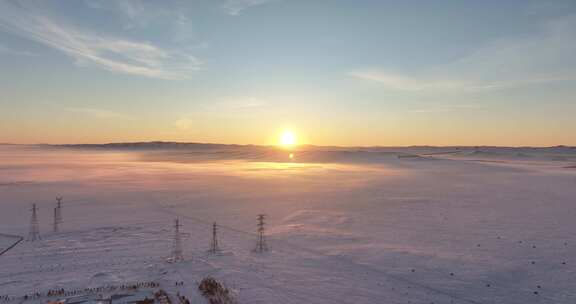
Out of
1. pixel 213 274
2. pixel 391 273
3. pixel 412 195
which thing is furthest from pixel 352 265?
pixel 412 195

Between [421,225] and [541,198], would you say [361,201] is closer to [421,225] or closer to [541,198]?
[421,225]

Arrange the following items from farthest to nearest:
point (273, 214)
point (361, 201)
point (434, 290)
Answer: point (361, 201) < point (273, 214) < point (434, 290)

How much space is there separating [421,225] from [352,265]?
31.0 ft

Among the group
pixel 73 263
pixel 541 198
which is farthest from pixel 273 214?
pixel 541 198

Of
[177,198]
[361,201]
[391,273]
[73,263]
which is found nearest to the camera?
[391,273]

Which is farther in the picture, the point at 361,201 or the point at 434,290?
the point at 361,201

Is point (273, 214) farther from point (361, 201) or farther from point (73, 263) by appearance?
point (73, 263)

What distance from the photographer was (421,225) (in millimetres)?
24906

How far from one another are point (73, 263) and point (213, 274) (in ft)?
24.8

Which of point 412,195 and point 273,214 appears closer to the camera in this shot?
point 273,214

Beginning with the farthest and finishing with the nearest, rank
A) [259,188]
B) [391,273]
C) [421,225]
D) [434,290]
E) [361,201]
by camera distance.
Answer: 1. [259,188]
2. [361,201]
3. [421,225]
4. [391,273]
5. [434,290]

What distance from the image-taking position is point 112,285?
15570mm

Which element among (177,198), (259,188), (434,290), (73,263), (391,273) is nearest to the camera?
(434,290)

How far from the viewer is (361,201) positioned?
34062mm
